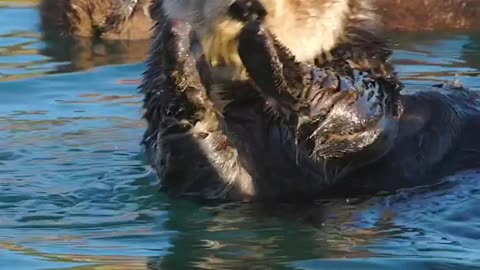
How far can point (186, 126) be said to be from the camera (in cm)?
464

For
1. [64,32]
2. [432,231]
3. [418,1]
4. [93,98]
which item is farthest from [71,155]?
[418,1]

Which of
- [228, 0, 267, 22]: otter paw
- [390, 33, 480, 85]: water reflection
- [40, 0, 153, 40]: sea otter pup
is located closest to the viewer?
[228, 0, 267, 22]: otter paw

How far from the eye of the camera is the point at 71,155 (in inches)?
241

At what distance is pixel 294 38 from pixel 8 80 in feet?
12.9

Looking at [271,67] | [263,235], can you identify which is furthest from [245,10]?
[263,235]

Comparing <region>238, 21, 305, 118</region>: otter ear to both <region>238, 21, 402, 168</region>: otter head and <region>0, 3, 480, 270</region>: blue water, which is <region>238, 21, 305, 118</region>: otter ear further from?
<region>0, 3, 480, 270</region>: blue water

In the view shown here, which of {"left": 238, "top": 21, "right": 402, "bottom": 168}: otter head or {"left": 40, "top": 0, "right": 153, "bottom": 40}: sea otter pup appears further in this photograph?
{"left": 40, "top": 0, "right": 153, "bottom": 40}: sea otter pup

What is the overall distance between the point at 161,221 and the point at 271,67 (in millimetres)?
834

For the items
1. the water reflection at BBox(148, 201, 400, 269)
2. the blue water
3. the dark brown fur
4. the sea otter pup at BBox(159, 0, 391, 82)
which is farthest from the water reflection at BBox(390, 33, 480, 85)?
the water reflection at BBox(148, 201, 400, 269)

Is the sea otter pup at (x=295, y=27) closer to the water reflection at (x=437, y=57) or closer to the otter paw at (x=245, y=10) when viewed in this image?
the otter paw at (x=245, y=10)

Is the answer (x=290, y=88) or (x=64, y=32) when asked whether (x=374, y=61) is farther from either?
(x=64, y=32)

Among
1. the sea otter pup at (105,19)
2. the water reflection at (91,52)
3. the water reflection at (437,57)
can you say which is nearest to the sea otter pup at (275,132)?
the water reflection at (437,57)

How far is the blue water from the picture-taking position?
422cm

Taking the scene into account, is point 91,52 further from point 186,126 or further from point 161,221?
point 186,126
